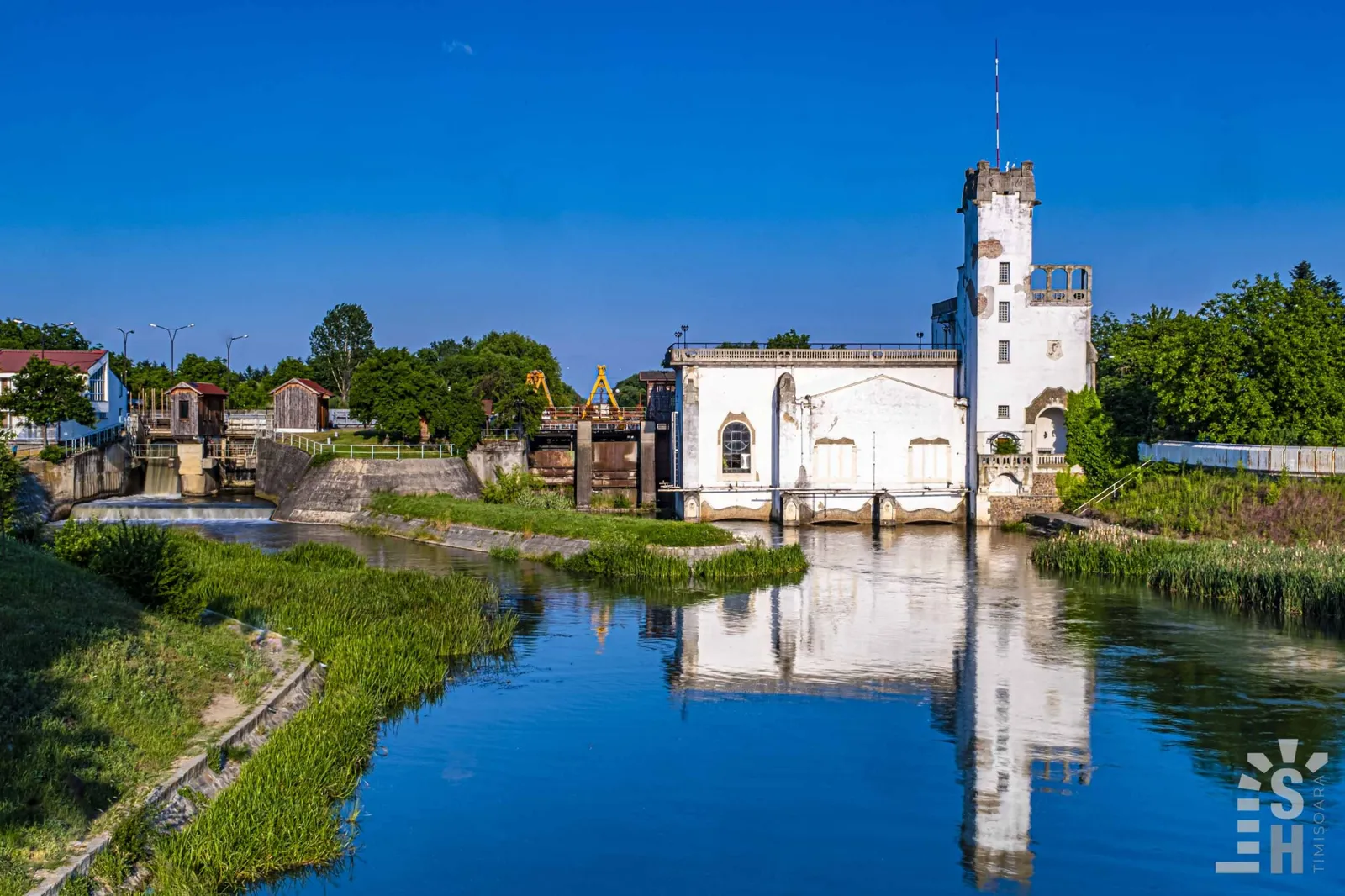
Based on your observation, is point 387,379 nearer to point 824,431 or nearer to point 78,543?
point 824,431

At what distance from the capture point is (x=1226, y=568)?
32.4 m

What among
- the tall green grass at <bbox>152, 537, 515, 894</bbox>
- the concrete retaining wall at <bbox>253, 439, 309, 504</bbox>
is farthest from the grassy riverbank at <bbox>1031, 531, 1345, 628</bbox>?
the concrete retaining wall at <bbox>253, 439, 309, 504</bbox>

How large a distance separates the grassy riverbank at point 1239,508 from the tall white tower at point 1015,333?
794 cm

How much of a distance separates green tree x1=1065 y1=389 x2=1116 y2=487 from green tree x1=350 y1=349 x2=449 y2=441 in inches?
1282

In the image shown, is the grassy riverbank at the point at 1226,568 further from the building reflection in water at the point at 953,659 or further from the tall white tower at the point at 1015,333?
the tall white tower at the point at 1015,333

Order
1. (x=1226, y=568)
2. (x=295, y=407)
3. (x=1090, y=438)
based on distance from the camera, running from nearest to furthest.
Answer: (x=1226, y=568), (x=1090, y=438), (x=295, y=407)

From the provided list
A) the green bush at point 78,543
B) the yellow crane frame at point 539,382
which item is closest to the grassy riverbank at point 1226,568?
the green bush at point 78,543

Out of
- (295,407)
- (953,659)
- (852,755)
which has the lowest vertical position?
(852,755)

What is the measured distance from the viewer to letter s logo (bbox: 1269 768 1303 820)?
53.7 ft

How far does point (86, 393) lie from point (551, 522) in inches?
1658

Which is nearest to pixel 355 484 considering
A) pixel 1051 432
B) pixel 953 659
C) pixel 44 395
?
pixel 44 395

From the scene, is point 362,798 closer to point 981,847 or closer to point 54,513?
point 981,847

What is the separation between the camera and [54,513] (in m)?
53.5

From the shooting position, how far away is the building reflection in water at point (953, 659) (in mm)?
17484
